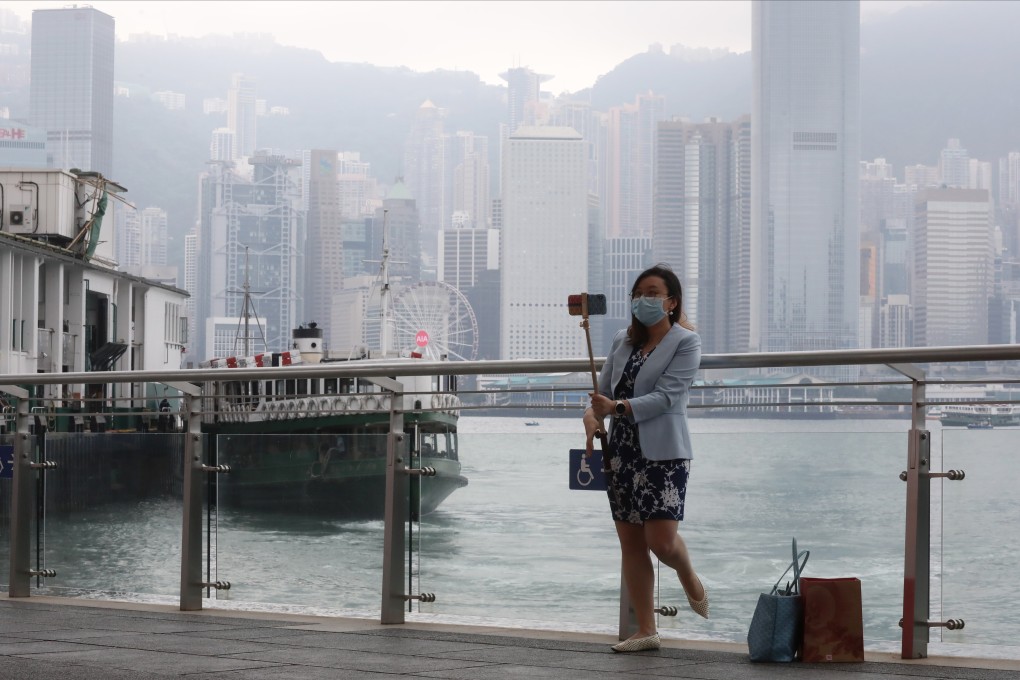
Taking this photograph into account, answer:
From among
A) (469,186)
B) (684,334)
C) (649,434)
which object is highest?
(469,186)

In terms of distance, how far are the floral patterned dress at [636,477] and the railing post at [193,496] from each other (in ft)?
7.72

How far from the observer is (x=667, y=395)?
14.4 feet

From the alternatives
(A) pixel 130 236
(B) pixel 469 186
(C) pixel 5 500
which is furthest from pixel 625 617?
(B) pixel 469 186

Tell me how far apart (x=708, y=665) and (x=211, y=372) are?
293 cm

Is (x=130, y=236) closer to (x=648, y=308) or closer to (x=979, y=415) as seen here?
(x=648, y=308)

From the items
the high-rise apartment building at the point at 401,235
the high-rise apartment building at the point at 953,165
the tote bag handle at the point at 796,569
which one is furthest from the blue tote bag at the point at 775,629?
the high-rise apartment building at the point at 953,165

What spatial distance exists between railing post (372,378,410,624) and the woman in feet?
3.92

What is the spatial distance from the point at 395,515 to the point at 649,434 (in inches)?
58.9

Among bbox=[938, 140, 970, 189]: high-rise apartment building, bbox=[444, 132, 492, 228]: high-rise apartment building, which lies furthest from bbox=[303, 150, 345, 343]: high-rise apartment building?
bbox=[938, 140, 970, 189]: high-rise apartment building

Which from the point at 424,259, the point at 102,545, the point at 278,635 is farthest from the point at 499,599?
the point at 424,259

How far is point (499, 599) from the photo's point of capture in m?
5.19

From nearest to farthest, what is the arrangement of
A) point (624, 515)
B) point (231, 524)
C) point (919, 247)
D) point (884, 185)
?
point (624, 515) < point (231, 524) < point (919, 247) < point (884, 185)

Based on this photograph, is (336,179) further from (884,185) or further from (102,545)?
(102,545)

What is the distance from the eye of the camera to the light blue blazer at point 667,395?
4.39m
